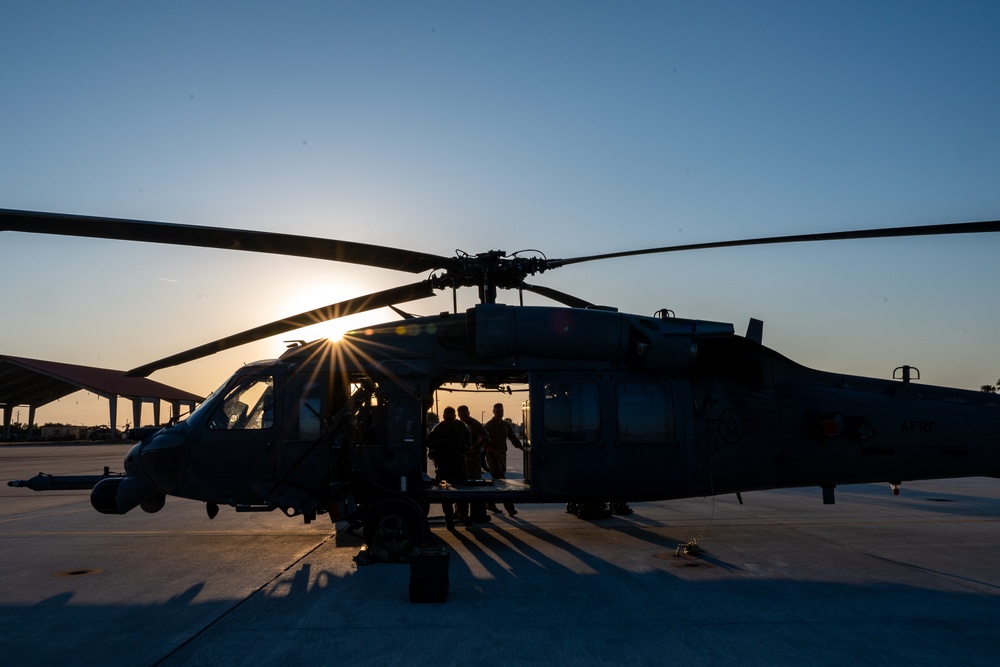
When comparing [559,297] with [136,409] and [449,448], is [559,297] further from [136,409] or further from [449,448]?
[136,409]

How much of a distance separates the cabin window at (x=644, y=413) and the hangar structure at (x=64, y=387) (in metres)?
46.0

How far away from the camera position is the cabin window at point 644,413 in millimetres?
9227

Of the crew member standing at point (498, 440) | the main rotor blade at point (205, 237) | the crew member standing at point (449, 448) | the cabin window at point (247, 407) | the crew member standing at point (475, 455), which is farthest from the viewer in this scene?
the crew member standing at point (498, 440)

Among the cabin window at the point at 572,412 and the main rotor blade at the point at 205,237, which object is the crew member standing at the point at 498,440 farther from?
the main rotor blade at the point at 205,237

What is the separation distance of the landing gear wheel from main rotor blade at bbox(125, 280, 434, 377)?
2.63m

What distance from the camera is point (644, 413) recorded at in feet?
30.5

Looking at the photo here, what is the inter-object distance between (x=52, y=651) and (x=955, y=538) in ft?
34.1

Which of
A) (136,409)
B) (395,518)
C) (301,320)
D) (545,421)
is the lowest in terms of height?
(136,409)

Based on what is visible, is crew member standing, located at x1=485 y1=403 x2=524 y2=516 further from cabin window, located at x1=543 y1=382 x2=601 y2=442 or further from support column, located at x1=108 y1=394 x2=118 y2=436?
support column, located at x1=108 y1=394 x2=118 y2=436

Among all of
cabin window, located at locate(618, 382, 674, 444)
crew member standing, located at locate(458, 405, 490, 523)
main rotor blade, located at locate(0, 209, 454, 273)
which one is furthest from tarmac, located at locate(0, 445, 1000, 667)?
main rotor blade, located at locate(0, 209, 454, 273)

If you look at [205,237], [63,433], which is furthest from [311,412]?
[63,433]

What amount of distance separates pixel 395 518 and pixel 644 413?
11.0 feet

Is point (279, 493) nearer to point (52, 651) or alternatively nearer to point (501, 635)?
point (52, 651)

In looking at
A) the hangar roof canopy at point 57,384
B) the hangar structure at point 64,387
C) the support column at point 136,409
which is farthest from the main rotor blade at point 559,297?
the support column at point 136,409
